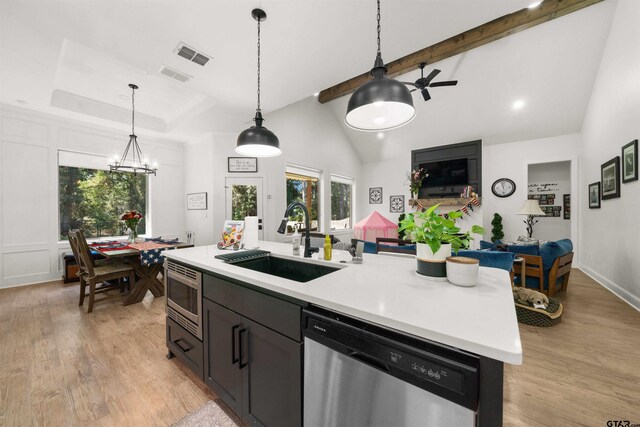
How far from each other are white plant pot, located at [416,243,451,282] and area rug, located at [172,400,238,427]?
4.61ft

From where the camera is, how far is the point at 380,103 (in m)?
1.25

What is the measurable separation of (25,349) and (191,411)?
73.9 inches

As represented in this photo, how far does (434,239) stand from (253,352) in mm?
1030

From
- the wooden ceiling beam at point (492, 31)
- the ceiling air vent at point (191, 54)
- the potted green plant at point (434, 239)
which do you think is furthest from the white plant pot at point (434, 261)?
the wooden ceiling beam at point (492, 31)

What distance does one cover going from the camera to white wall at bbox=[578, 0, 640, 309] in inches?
112

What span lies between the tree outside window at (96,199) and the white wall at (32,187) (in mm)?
155

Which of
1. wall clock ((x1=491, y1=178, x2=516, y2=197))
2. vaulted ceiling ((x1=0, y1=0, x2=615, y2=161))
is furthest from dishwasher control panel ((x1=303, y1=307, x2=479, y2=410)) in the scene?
wall clock ((x1=491, y1=178, x2=516, y2=197))

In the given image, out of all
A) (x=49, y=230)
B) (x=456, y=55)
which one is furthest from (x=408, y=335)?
(x=49, y=230)

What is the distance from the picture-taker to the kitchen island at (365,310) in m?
0.64

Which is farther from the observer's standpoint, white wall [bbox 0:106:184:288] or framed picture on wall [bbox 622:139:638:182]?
white wall [bbox 0:106:184:288]

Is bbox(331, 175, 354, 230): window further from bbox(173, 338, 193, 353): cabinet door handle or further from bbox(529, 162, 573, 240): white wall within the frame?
bbox(173, 338, 193, 353): cabinet door handle

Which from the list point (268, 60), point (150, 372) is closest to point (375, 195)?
point (268, 60)

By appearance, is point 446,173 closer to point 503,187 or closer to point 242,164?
point 503,187

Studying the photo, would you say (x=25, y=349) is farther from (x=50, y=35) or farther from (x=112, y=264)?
(x=50, y=35)
